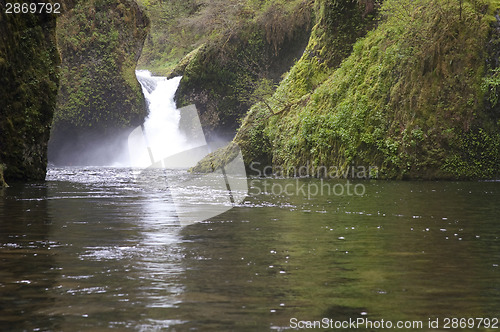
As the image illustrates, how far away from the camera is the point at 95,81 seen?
127ft

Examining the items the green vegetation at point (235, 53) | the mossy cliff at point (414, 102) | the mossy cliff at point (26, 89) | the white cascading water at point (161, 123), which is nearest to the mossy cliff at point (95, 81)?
the white cascading water at point (161, 123)

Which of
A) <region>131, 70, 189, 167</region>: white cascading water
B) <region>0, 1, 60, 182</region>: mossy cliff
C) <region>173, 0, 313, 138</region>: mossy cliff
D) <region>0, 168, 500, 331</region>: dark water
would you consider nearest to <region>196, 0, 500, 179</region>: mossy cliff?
<region>0, 1, 60, 182</region>: mossy cliff

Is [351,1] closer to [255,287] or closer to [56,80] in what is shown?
[56,80]

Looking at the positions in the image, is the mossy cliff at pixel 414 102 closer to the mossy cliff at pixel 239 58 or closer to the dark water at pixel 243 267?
the dark water at pixel 243 267

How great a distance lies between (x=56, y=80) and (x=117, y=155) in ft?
68.2

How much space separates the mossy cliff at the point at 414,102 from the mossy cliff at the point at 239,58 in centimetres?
1193

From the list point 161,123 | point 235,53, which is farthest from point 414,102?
point 161,123

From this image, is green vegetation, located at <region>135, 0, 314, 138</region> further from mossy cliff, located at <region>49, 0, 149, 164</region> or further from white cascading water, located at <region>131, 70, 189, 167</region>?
mossy cliff, located at <region>49, 0, 149, 164</region>

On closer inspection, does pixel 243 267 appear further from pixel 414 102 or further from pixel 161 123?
pixel 161 123

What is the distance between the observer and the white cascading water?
118 feet

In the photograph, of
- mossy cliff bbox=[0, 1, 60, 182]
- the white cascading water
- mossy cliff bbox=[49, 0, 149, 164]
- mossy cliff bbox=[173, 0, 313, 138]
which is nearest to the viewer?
mossy cliff bbox=[0, 1, 60, 182]

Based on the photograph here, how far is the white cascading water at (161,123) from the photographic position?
35844 millimetres

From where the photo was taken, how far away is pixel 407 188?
50.6 ft

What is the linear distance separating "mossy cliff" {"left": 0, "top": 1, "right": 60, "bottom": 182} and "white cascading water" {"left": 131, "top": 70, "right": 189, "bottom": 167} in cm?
1566
